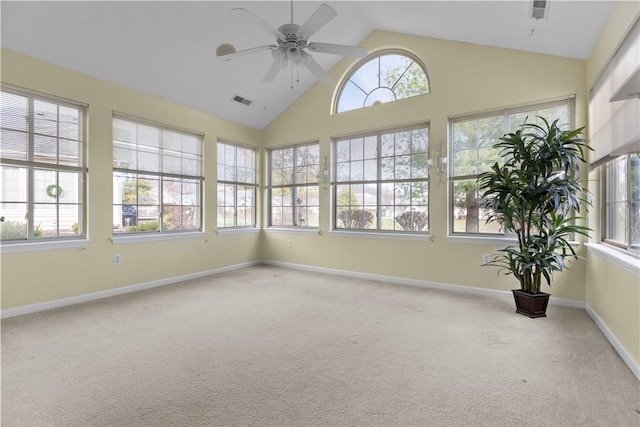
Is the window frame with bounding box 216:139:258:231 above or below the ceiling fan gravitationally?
below

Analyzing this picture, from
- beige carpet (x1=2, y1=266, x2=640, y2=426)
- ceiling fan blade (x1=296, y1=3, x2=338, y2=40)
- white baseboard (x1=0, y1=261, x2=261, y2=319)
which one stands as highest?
ceiling fan blade (x1=296, y1=3, x2=338, y2=40)

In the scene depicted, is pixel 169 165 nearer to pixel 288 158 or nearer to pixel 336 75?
pixel 288 158

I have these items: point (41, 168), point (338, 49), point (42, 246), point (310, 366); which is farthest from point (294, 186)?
point (310, 366)

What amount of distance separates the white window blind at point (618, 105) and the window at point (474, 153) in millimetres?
702

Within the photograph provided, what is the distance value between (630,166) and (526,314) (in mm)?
1706

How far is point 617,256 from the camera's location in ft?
8.48

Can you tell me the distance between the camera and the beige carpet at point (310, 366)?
1777 mm

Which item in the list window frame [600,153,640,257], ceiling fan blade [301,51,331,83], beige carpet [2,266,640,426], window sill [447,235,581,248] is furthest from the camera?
window sill [447,235,581,248]

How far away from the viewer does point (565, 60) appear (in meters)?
3.63

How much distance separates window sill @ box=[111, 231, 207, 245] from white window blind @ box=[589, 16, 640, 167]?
5.19m

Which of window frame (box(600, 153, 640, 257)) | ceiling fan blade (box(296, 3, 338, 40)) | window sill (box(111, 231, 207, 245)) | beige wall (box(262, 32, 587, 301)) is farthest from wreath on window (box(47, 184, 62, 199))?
window frame (box(600, 153, 640, 257))

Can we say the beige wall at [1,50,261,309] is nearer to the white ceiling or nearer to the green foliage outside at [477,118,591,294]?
the white ceiling

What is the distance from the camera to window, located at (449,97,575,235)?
158 inches

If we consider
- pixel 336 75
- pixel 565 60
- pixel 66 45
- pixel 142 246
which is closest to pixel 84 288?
pixel 142 246
